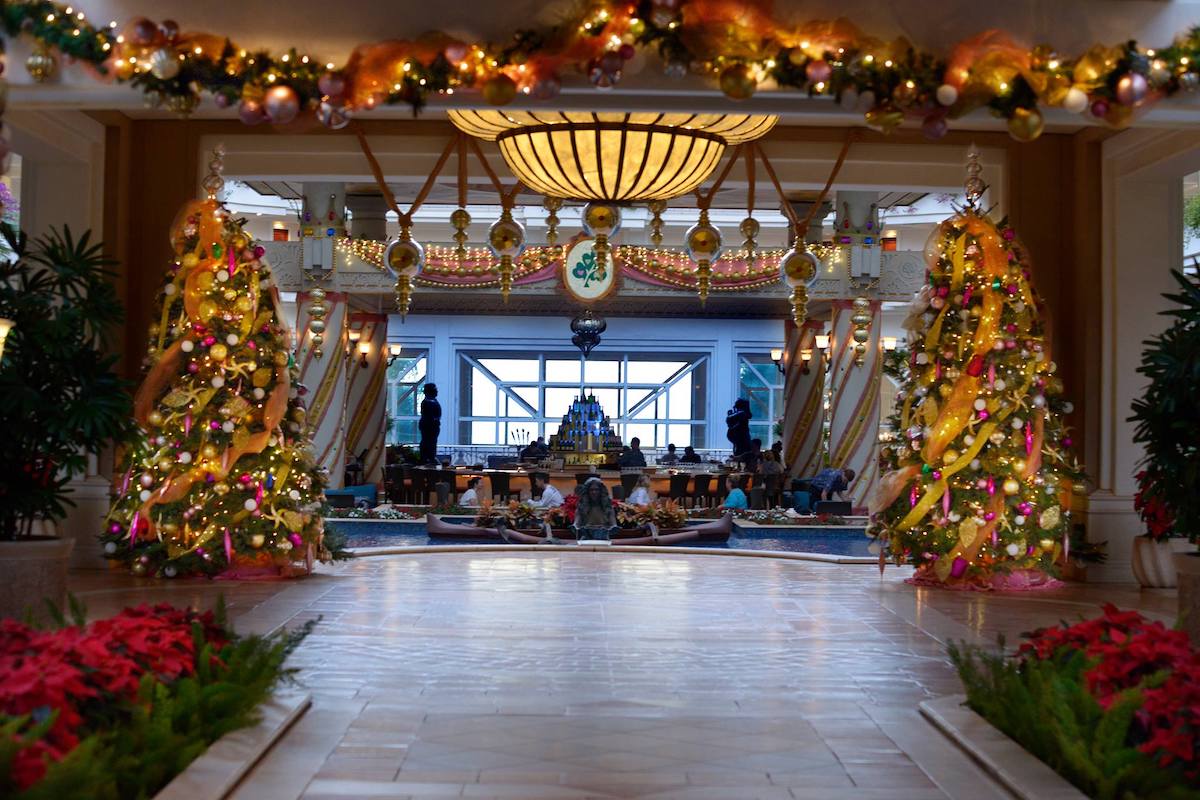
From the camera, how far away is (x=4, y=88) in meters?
5.26

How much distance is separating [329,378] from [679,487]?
5377 millimetres

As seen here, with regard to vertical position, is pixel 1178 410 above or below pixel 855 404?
below

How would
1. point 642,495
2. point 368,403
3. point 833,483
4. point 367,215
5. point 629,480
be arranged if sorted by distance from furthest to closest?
point 368,403 < point 367,215 < point 629,480 < point 833,483 < point 642,495

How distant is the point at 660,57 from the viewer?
507cm

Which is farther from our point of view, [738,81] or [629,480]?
[629,480]

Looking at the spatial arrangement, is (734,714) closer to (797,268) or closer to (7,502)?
(797,268)

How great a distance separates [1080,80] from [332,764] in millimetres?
3458

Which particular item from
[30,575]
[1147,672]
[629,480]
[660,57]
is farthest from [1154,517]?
[629,480]

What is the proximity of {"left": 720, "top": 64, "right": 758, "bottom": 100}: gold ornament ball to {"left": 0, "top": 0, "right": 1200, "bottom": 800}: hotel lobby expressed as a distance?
15 millimetres

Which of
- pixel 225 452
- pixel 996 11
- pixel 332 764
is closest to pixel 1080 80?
pixel 996 11

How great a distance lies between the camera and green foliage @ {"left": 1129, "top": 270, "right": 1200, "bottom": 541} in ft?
22.8

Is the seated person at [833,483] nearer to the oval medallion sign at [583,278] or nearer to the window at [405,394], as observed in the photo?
the oval medallion sign at [583,278]

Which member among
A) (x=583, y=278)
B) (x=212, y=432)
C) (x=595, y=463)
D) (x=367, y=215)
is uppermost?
(x=367, y=215)

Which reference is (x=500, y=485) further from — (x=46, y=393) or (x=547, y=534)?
(x=46, y=393)
